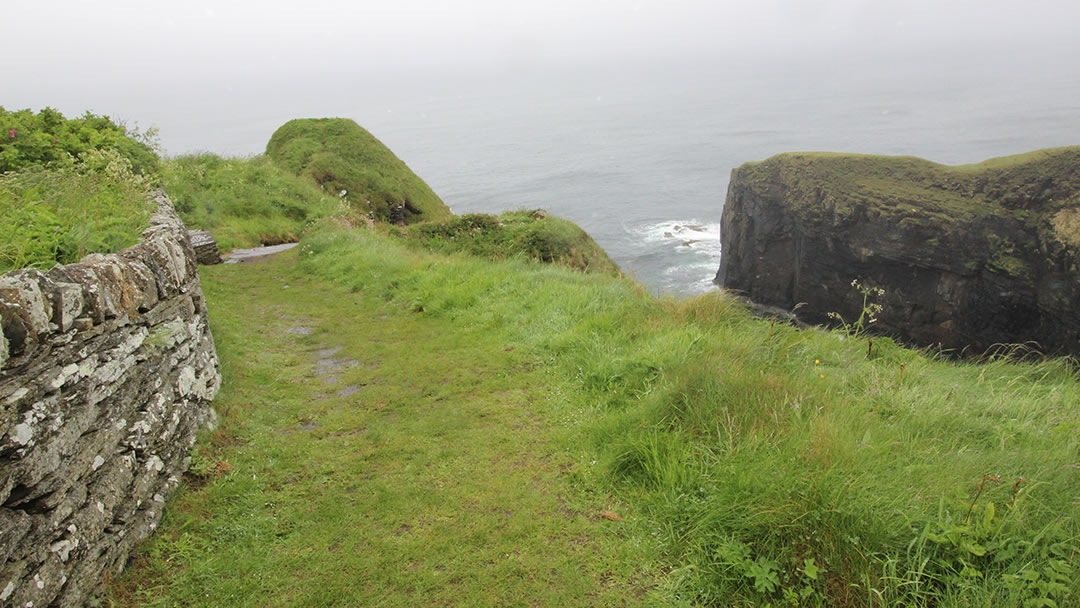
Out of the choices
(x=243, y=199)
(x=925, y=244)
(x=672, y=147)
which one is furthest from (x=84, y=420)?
(x=672, y=147)

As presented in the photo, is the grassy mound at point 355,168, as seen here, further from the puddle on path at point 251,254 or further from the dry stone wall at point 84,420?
the dry stone wall at point 84,420

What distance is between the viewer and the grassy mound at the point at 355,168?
2402 centimetres

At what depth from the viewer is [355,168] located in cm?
2519

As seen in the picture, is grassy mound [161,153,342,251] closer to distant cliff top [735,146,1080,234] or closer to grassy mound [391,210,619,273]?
grassy mound [391,210,619,273]

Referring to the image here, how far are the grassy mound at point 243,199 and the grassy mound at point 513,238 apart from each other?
3.85 metres

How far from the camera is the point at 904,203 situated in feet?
163

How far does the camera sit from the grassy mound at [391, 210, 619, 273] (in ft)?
53.4

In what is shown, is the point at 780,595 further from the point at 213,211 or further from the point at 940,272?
the point at 940,272

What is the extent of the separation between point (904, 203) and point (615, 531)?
5632cm

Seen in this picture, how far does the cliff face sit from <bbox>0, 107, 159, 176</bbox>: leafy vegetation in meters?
43.0

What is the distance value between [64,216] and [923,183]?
2404 inches

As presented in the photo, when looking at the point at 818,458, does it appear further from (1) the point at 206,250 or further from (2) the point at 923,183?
(2) the point at 923,183

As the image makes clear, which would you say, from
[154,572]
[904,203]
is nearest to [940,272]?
[904,203]

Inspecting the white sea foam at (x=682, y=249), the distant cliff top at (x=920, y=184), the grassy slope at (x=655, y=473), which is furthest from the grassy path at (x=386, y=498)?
the distant cliff top at (x=920, y=184)
